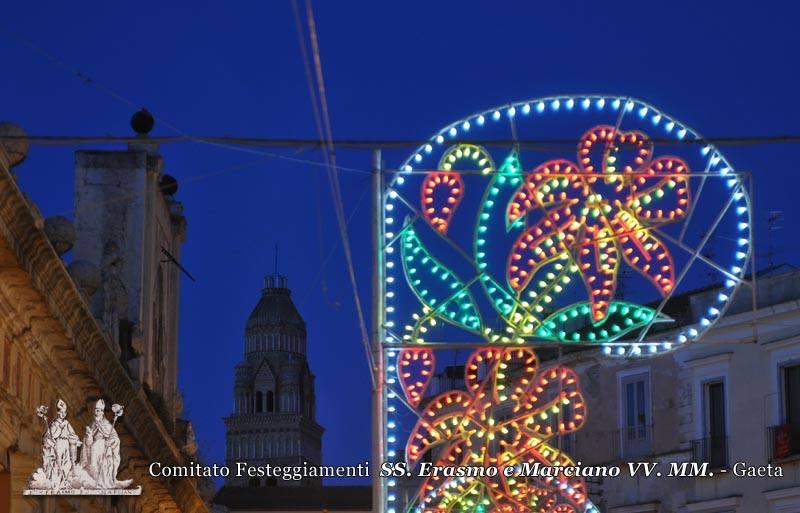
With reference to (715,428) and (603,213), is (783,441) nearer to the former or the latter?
(715,428)

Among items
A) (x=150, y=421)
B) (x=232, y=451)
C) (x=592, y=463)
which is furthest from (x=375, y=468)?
(x=232, y=451)

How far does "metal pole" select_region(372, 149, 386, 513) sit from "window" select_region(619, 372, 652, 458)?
64.1ft

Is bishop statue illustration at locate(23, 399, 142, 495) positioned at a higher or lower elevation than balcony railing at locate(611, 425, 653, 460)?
lower

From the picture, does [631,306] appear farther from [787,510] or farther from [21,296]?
[787,510]

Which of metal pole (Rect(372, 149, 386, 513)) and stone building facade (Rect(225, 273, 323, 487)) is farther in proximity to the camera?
stone building facade (Rect(225, 273, 323, 487))

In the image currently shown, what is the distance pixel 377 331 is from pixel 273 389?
6686 inches

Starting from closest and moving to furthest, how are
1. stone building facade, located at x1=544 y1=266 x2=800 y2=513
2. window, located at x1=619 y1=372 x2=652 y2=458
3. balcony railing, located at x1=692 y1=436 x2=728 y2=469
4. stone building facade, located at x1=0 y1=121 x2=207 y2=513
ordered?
stone building facade, located at x1=0 y1=121 x2=207 y2=513 < stone building facade, located at x1=544 y1=266 x2=800 y2=513 < balcony railing, located at x1=692 y1=436 x2=728 y2=469 < window, located at x1=619 y1=372 x2=652 y2=458

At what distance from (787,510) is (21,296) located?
19.8 meters

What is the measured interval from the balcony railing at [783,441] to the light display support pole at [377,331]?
54.1 feet

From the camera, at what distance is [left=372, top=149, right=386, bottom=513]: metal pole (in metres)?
19.3

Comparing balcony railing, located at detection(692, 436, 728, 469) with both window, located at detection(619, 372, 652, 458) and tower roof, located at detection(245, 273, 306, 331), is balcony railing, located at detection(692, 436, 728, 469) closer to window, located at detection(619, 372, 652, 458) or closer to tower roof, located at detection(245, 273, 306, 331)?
window, located at detection(619, 372, 652, 458)

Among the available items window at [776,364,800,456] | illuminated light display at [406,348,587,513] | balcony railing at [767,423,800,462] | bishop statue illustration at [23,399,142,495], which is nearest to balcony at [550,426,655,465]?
balcony railing at [767,423,800,462]

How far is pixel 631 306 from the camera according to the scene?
21.3 metres

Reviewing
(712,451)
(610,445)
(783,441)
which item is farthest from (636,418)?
(783,441)
